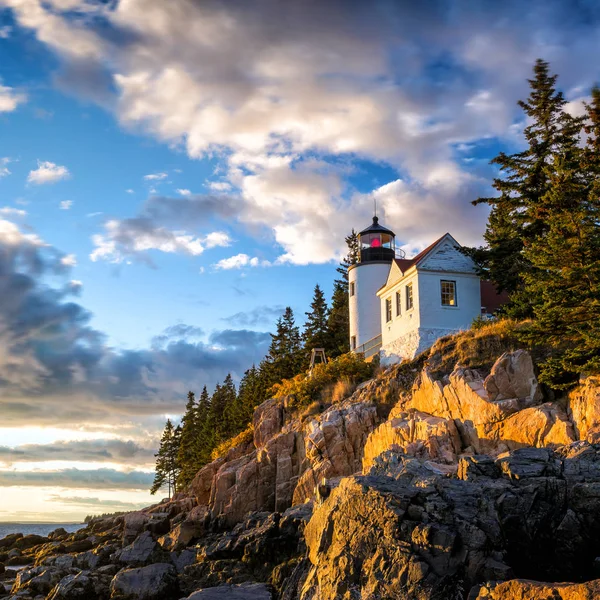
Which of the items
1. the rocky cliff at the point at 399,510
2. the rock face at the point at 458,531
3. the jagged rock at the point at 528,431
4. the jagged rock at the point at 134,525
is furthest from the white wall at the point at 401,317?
the rock face at the point at 458,531

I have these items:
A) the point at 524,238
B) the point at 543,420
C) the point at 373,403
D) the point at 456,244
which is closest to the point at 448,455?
the point at 543,420

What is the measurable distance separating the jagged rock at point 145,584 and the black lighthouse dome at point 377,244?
2688cm

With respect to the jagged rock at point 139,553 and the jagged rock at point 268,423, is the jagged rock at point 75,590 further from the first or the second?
the jagged rock at point 268,423

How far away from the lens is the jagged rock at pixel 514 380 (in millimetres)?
22578

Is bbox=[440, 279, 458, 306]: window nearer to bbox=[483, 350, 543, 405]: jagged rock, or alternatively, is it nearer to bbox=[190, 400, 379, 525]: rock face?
bbox=[190, 400, 379, 525]: rock face

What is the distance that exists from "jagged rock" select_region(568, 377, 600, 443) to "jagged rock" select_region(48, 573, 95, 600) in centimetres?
1555

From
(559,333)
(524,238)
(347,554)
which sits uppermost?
(524,238)

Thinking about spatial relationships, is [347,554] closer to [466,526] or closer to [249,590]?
[466,526]

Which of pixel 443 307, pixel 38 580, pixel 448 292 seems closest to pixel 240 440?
pixel 443 307

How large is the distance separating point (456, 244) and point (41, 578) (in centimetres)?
2449

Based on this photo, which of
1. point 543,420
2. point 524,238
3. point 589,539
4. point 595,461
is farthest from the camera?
point 524,238

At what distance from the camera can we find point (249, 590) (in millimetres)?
16594

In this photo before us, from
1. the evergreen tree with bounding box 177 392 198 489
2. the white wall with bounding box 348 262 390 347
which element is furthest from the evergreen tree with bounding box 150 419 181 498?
the white wall with bounding box 348 262 390 347

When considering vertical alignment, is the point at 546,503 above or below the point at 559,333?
below
